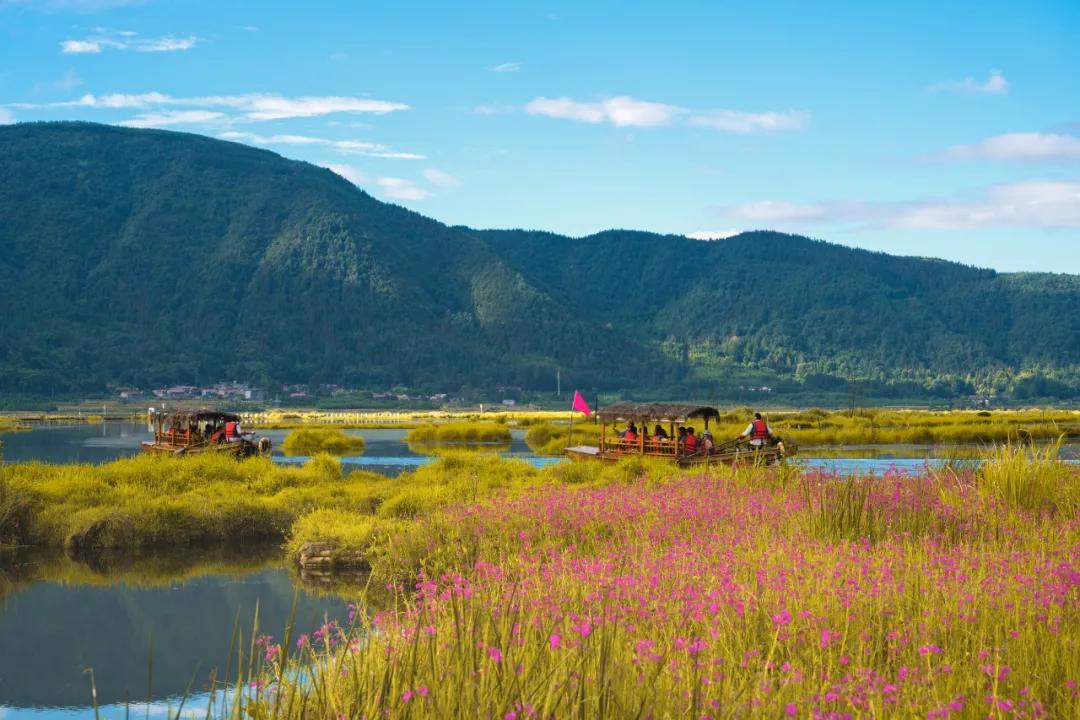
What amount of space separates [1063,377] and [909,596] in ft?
657

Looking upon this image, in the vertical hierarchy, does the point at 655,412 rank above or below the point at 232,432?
above

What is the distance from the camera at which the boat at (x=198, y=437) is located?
37031 mm

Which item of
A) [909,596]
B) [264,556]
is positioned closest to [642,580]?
[909,596]

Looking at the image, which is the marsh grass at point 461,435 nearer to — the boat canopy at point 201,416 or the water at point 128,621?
the boat canopy at point 201,416

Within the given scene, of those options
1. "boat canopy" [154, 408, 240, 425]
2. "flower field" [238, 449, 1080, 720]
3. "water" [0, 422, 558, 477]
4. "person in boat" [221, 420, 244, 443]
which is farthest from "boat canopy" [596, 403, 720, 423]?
"flower field" [238, 449, 1080, 720]

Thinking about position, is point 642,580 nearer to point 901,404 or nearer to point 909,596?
point 909,596

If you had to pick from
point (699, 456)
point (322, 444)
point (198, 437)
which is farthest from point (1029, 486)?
point (322, 444)

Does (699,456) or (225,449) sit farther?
(225,449)

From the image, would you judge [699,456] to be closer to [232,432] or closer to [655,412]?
[655,412]

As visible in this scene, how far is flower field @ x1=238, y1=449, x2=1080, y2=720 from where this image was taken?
20.9ft

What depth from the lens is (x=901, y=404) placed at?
171m

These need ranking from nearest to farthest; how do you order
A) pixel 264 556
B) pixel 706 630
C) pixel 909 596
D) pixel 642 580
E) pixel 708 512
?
pixel 706 630
pixel 909 596
pixel 642 580
pixel 708 512
pixel 264 556

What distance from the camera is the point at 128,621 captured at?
51.9 ft

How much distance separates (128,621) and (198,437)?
2622 cm
